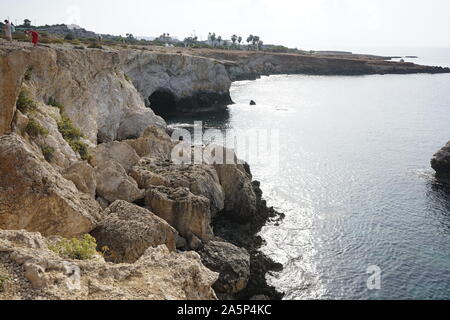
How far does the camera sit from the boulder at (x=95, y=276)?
32.4 feet

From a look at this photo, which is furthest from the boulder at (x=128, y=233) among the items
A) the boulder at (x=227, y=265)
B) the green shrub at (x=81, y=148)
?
the green shrub at (x=81, y=148)

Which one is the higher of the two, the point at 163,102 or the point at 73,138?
the point at 163,102

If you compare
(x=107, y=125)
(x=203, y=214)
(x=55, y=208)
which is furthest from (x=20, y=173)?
(x=107, y=125)

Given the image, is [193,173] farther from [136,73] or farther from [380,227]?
[136,73]

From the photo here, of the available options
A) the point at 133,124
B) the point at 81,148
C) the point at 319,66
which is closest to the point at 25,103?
the point at 81,148

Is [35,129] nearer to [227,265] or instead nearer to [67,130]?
[67,130]

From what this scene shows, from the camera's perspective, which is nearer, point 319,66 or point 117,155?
point 117,155

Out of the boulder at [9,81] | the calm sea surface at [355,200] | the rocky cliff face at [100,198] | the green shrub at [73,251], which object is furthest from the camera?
the calm sea surface at [355,200]

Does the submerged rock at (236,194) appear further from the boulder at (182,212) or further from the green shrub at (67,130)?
the green shrub at (67,130)

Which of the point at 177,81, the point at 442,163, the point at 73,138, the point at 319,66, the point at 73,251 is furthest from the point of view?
the point at 319,66

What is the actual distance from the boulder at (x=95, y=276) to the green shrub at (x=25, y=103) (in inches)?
603

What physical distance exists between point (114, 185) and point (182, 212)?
4.56 m

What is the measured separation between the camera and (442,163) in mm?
44281

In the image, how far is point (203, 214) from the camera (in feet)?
79.6
